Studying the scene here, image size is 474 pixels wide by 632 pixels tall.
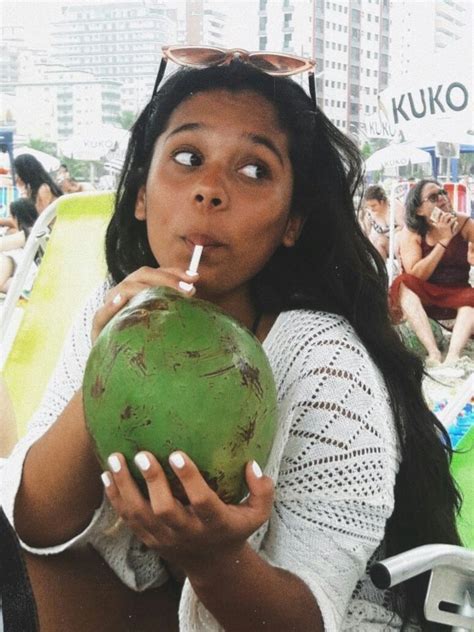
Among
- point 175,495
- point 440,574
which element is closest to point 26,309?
point 440,574

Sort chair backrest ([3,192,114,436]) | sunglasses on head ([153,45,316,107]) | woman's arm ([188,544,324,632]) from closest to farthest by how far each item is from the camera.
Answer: woman's arm ([188,544,324,632])
sunglasses on head ([153,45,316,107])
chair backrest ([3,192,114,436])

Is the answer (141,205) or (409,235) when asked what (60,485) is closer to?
(141,205)

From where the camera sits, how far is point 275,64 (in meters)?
0.71

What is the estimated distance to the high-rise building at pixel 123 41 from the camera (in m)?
0.85

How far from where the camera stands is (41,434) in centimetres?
77

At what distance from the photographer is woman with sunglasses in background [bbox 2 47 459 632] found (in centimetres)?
65

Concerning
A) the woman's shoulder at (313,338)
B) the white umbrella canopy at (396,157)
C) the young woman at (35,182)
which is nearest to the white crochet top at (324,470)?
the woman's shoulder at (313,338)

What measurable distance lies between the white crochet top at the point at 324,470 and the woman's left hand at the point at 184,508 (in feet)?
0.52

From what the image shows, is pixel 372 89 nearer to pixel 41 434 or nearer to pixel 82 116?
pixel 82 116

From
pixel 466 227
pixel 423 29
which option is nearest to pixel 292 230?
pixel 423 29

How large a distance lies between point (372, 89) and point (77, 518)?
0.51 m

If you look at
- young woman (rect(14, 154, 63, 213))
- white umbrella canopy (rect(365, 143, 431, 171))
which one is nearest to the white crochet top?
white umbrella canopy (rect(365, 143, 431, 171))

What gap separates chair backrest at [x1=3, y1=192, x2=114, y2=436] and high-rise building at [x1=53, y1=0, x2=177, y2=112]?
509 mm

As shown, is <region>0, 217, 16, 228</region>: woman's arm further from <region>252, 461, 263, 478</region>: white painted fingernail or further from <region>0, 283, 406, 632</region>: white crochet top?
<region>252, 461, 263, 478</region>: white painted fingernail
